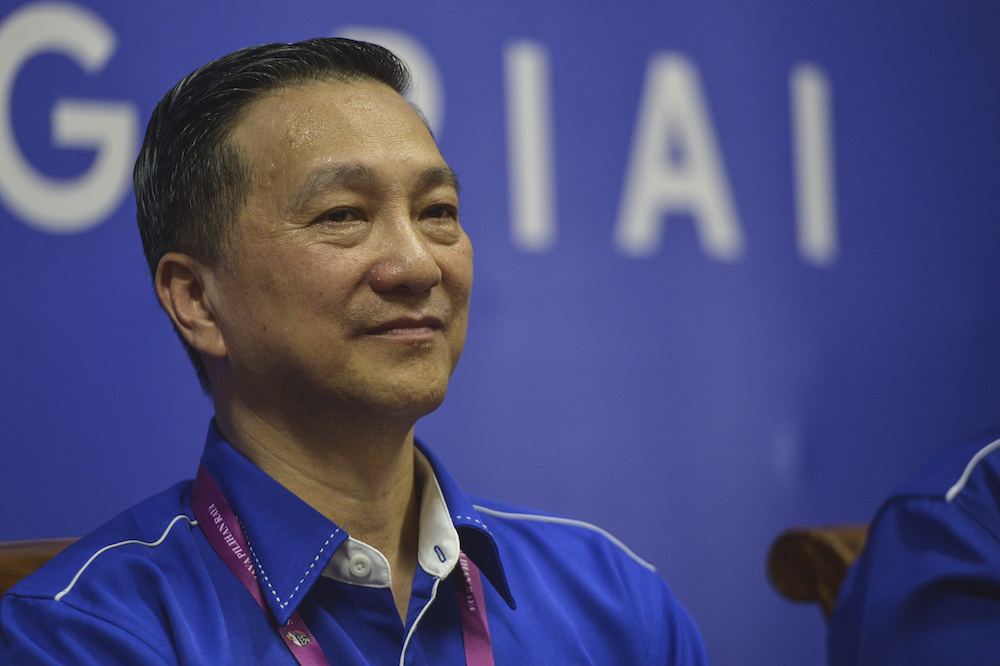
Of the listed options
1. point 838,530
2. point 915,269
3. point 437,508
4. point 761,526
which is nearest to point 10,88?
point 437,508

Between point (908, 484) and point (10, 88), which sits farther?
point (10, 88)

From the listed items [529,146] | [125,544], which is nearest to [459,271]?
[125,544]

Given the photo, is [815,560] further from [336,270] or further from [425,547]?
[336,270]

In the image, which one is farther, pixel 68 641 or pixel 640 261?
pixel 640 261

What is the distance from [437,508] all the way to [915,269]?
4.73ft

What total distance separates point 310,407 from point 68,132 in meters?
0.72

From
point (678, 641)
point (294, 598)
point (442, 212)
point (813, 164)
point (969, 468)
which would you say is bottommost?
point (678, 641)

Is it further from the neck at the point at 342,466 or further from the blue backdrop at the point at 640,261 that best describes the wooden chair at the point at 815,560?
the neck at the point at 342,466

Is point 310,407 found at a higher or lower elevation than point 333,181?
lower

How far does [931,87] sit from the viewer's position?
7.18ft

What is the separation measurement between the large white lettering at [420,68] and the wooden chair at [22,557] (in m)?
0.92

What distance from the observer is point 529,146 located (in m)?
1.80

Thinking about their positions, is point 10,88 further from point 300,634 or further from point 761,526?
point 761,526

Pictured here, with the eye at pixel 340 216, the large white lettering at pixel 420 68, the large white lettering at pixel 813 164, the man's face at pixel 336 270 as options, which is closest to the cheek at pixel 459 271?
the man's face at pixel 336 270
